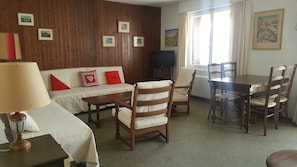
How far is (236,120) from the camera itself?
144 inches

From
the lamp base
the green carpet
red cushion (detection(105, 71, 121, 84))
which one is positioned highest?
red cushion (detection(105, 71, 121, 84))

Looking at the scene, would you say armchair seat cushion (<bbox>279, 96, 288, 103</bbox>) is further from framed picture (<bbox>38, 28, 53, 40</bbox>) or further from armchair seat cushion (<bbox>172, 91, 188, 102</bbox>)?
framed picture (<bbox>38, 28, 53, 40</bbox>)

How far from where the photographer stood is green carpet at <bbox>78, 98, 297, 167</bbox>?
98.7 inches

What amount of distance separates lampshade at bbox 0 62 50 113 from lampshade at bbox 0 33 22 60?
245 cm

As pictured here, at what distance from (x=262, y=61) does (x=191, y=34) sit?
77.4 inches

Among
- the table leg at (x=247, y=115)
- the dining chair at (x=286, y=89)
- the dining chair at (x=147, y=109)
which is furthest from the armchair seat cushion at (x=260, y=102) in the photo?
the dining chair at (x=147, y=109)

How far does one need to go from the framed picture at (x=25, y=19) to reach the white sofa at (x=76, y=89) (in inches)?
39.6

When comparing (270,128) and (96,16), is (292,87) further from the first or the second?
(96,16)

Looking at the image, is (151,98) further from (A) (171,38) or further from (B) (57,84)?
(A) (171,38)

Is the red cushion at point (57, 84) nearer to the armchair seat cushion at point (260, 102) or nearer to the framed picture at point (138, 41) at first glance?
the framed picture at point (138, 41)

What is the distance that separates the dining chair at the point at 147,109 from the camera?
261 cm

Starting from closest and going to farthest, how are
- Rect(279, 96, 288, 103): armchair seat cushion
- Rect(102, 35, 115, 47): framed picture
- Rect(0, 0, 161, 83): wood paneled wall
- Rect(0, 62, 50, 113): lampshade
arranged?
Rect(0, 62, 50, 113): lampshade, Rect(279, 96, 288, 103): armchair seat cushion, Rect(0, 0, 161, 83): wood paneled wall, Rect(102, 35, 115, 47): framed picture

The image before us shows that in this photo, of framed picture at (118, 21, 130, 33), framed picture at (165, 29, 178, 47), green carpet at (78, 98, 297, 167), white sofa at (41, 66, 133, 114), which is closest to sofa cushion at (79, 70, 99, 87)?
white sofa at (41, 66, 133, 114)

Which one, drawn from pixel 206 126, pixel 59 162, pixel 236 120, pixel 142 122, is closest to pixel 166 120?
pixel 142 122
